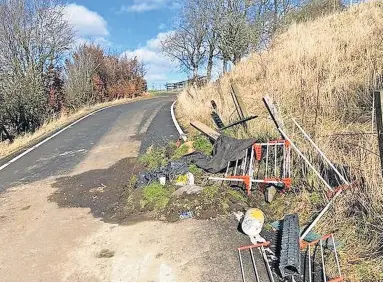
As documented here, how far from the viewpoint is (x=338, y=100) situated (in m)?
9.09

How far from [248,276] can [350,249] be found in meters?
1.36

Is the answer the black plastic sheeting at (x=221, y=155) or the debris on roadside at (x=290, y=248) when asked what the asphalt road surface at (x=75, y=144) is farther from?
the debris on roadside at (x=290, y=248)

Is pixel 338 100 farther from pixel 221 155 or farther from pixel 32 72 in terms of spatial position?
pixel 32 72

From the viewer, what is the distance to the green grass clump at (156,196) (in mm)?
6648

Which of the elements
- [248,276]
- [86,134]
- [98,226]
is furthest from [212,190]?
[86,134]


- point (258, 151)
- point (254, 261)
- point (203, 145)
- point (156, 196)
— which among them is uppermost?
point (258, 151)

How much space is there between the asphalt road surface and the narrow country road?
0.10 metres

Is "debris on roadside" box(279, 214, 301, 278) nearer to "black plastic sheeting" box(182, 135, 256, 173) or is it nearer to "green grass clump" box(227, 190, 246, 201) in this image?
"green grass clump" box(227, 190, 246, 201)

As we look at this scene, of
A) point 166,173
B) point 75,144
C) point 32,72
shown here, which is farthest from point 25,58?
point 166,173

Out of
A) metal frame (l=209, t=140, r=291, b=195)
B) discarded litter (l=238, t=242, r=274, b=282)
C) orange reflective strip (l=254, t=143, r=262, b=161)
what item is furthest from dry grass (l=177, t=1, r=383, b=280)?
discarded litter (l=238, t=242, r=274, b=282)

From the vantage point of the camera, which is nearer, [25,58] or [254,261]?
[254,261]

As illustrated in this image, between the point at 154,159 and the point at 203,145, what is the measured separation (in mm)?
1264

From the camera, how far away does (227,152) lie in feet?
26.0

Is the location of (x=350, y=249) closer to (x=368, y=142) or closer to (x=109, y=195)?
(x=368, y=142)
